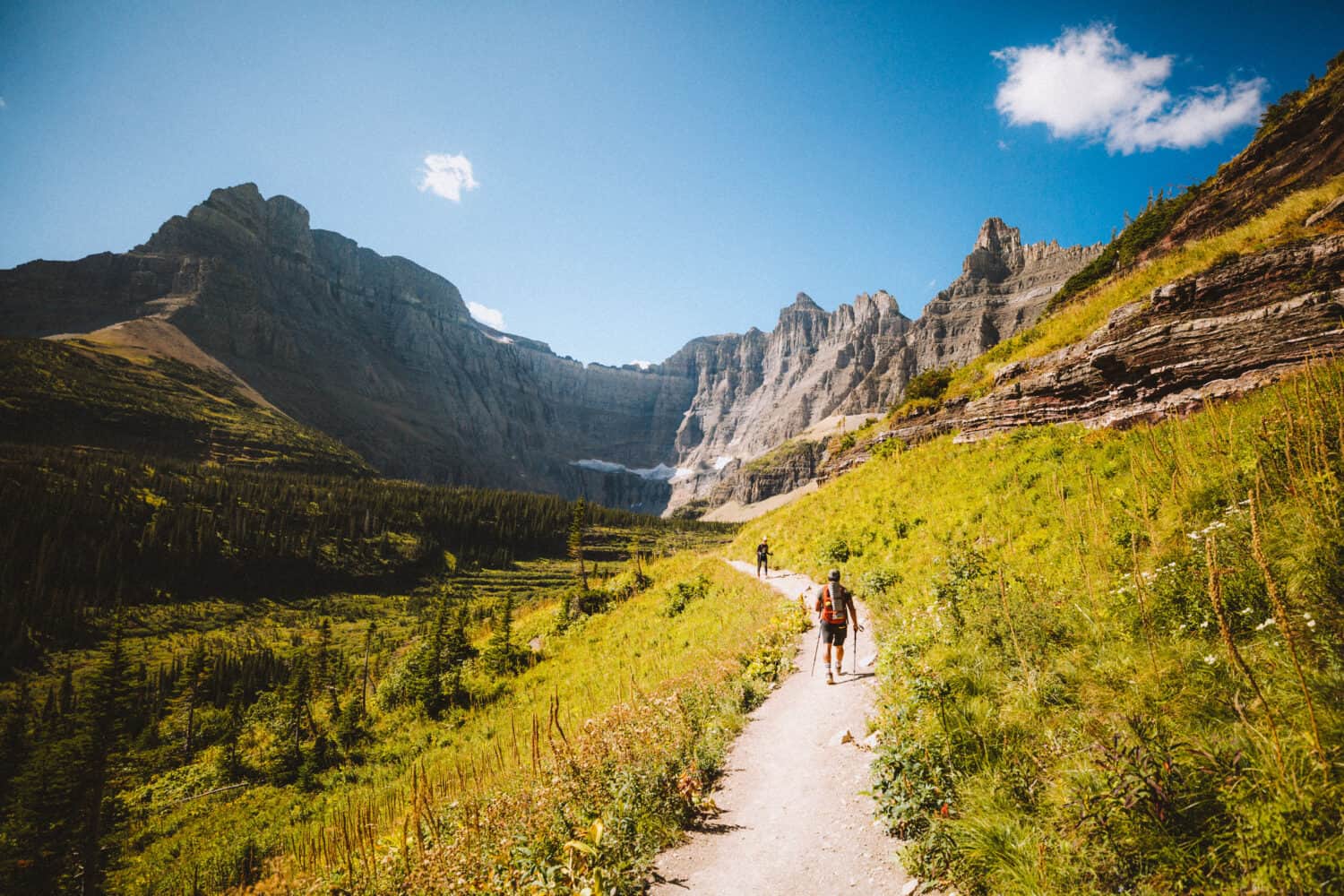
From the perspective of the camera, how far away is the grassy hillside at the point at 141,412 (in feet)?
442

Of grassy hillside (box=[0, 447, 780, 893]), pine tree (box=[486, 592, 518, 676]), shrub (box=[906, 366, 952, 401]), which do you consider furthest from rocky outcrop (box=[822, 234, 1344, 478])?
pine tree (box=[486, 592, 518, 676])

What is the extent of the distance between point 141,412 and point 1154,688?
222452mm

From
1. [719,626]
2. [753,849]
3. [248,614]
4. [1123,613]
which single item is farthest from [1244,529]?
[248,614]

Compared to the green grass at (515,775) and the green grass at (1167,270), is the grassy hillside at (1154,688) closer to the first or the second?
the green grass at (515,775)

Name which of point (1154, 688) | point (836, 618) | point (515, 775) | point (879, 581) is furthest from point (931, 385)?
point (515, 775)

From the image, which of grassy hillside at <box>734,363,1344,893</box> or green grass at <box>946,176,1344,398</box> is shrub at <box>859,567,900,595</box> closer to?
grassy hillside at <box>734,363,1344,893</box>

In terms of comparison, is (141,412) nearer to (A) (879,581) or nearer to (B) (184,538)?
(B) (184,538)

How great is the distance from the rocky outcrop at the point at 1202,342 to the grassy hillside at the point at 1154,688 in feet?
7.22

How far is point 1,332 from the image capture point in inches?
7771

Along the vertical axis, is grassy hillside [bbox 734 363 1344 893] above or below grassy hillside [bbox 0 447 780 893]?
above

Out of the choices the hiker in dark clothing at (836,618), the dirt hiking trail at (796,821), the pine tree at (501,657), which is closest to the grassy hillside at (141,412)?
the pine tree at (501,657)

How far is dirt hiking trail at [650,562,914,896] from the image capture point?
199 inches

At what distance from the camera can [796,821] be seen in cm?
604

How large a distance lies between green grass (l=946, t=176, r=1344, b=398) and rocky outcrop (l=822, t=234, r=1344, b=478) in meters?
1.12
